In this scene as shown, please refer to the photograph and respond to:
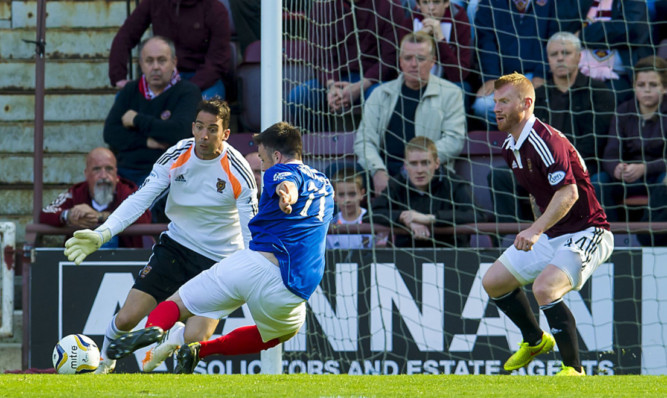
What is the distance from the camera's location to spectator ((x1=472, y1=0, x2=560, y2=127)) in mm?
8422

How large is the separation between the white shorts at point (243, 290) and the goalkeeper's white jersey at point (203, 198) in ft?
2.09

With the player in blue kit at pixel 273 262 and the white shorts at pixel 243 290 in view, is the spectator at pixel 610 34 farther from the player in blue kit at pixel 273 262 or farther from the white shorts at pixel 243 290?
the white shorts at pixel 243 290

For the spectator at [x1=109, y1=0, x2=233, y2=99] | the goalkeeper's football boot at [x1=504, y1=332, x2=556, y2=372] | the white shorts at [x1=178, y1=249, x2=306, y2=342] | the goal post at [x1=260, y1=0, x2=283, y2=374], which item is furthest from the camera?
the spectator at [x1=109, y1=0, x2=233, y2=99]

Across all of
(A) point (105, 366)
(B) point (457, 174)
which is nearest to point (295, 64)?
(B) point (457, 174)

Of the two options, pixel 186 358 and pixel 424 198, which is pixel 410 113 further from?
pixel 186 358

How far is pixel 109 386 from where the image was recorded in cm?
477

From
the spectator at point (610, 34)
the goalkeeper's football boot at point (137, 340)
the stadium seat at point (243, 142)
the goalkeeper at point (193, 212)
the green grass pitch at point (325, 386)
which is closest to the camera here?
the green grass pitch at point (325, 386)

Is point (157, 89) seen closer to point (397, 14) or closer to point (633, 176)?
point (397, 14)

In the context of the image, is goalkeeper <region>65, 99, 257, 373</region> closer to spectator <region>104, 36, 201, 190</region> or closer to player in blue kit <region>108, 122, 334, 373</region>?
player in blue kit <region>108, 122, 334, 373</region>

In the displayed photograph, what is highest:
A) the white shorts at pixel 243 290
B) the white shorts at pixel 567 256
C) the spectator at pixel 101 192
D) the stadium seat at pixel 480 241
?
the spectator at pixel 101 192

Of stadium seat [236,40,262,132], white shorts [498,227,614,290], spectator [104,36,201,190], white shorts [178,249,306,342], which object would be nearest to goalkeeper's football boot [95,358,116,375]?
white shorts [178,249,306,342]

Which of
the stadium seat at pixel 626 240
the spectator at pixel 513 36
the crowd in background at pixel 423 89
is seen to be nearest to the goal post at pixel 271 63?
the crowd in background at pixel 423 89

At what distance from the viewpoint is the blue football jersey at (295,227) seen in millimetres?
5438

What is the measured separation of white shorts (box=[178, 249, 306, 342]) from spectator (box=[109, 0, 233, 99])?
3446 mm
